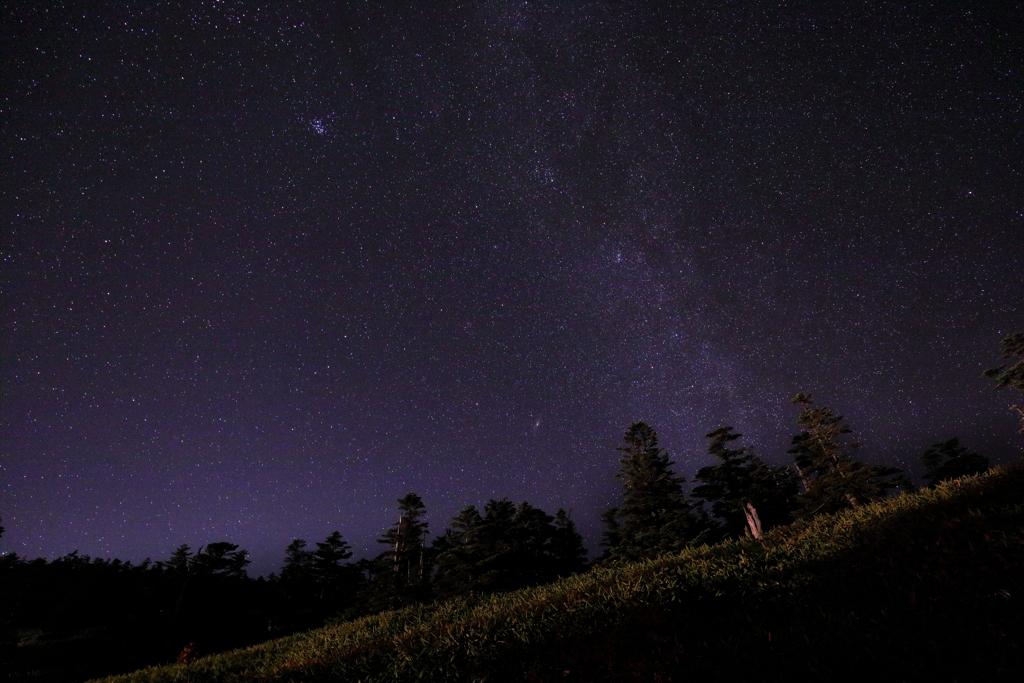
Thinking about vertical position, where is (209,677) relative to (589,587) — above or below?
below

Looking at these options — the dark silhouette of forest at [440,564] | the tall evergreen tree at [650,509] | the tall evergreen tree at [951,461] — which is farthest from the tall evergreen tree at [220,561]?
the tall evergreen tree at [951,461]

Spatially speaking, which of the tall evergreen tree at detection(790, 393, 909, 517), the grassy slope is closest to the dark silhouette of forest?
the tall evergreen tree at detection(790, 393, 909, 517)

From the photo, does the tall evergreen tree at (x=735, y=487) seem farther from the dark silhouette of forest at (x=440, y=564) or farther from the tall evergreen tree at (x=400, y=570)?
the tall evergreen tree at (x=400, y=570)

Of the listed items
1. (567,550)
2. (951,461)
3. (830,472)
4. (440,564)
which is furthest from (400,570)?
(951,461)

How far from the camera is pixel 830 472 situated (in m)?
28.9

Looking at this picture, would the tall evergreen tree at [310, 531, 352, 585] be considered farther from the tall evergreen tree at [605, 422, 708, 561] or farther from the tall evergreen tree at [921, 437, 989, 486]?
the tall evergreen tree at [921, 437, 989, 486]

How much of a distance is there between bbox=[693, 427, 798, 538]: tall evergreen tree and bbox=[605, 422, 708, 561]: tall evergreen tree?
112 inches

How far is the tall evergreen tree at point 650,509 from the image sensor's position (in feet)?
87.7

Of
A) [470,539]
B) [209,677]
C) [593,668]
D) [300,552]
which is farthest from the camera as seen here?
[300,552]

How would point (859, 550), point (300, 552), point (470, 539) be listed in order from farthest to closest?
point (300, 552) → point (470, 539) → point (859, 550)

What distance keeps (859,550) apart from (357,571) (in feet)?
191

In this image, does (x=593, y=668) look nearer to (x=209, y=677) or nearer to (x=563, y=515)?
(x=209, y=677)

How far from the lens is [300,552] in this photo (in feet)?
184

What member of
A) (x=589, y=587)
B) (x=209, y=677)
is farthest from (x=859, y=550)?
(x=209, y=677)
